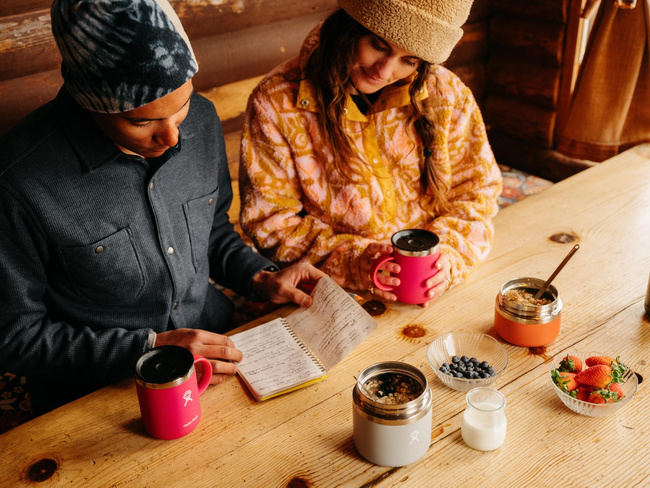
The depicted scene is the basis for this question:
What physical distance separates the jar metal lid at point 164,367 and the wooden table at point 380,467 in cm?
13

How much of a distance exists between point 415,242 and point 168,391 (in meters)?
0.69

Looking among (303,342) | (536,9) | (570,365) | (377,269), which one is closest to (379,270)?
(377,269)

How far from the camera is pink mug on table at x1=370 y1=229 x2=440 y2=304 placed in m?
1.49

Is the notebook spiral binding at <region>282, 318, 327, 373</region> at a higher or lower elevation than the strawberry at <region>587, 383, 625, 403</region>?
lower

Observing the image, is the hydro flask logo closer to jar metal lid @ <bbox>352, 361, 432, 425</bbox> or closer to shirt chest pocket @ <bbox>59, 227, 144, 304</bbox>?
jar metal lid @ <bbox>352, 361, 432, 425</bbox>

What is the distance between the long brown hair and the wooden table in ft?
1.63

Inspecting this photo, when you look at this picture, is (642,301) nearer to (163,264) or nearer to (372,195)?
(372,195)

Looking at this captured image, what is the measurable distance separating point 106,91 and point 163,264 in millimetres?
524

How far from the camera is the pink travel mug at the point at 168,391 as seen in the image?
114cm

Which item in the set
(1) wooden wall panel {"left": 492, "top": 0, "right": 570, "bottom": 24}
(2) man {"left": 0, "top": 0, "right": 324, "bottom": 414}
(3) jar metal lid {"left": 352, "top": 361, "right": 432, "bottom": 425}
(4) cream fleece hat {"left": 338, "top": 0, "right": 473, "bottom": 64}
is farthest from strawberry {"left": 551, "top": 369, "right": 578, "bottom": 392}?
(1) wooden wall panel {"left": 492, "top": 0, "right": 570, "bottom": 24}

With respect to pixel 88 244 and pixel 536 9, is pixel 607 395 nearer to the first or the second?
pixel 88 244

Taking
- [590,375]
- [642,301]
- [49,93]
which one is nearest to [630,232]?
[642,301]

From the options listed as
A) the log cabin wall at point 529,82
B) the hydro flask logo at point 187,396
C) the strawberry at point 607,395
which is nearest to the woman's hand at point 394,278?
the strawberry at point 607,395

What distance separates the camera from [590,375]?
1.23 metres
